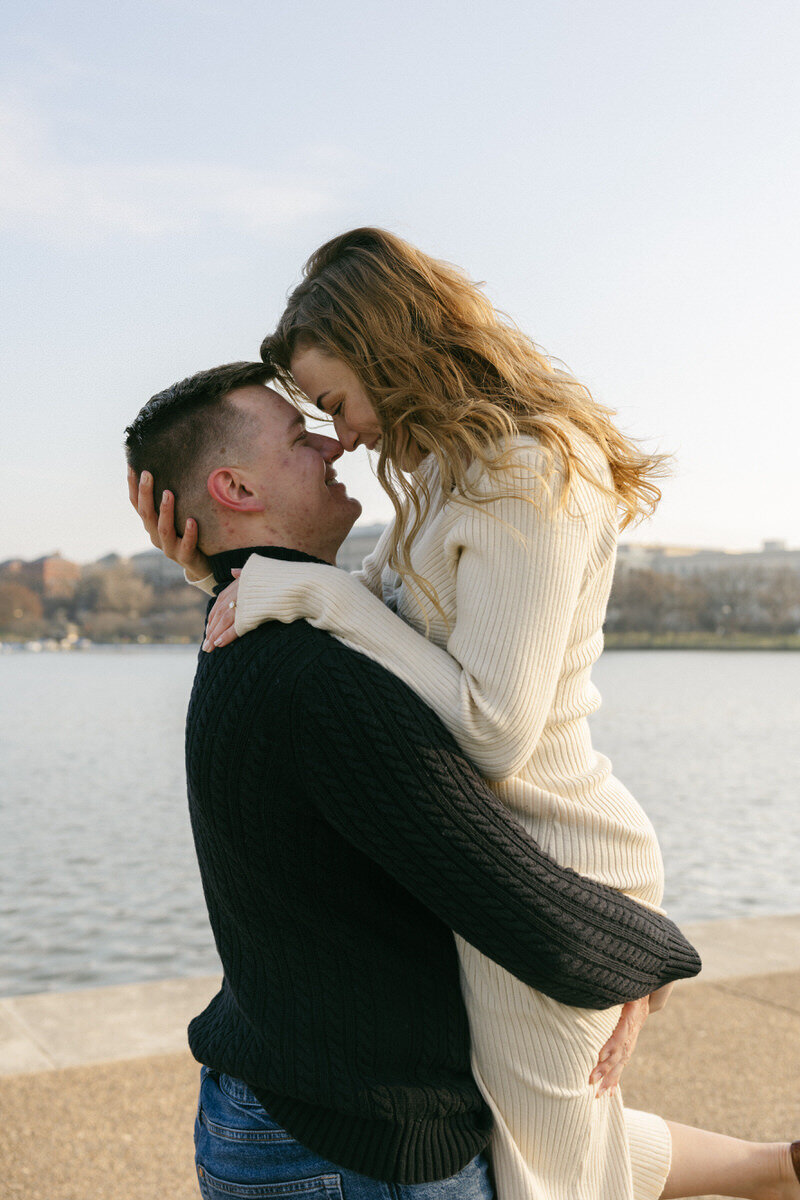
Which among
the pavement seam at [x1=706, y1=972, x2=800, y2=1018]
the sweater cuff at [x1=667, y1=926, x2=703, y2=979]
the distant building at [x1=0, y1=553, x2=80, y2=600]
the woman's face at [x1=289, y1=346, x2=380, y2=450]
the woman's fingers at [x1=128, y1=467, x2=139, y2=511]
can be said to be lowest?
the distant building at [x1=0, y1=553, x2=80, y2=600]

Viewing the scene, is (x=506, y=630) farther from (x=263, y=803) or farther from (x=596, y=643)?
(x=263, y=803)

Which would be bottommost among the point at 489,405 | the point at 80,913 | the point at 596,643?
the point at 80,913

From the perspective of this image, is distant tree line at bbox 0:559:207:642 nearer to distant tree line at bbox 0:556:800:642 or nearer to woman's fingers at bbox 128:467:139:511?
distant tree line at bbox 0:556:800:642

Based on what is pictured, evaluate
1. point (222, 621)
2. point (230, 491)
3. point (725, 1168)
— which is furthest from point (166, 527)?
point (725, 1168)

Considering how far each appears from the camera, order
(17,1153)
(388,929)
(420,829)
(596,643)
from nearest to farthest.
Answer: (420,829) < (388,929) < (596,643) < (17,1153)

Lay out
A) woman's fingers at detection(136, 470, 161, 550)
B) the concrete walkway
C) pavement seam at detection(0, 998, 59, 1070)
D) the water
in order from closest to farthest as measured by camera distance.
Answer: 1. woman's fingers at detection(136, 470, 161, 550)
2. the concrete walkway
3. pavement seam at detection(0, 998, 59, 1070)
4. the water

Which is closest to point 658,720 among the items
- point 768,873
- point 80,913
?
point 768,873

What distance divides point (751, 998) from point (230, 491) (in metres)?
4.17

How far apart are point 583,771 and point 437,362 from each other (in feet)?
2.36

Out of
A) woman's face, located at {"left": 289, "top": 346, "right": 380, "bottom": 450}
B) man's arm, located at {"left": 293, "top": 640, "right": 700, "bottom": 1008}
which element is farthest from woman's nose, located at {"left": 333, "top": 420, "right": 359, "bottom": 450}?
man's arm, located at {"left": 293, "top": 640, "right": 700, "bottom": 1008}

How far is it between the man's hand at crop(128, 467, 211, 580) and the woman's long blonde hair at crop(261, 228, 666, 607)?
15.1 inches

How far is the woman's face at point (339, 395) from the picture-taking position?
2.04m

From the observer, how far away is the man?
62.7 inches

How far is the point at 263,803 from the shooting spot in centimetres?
165
